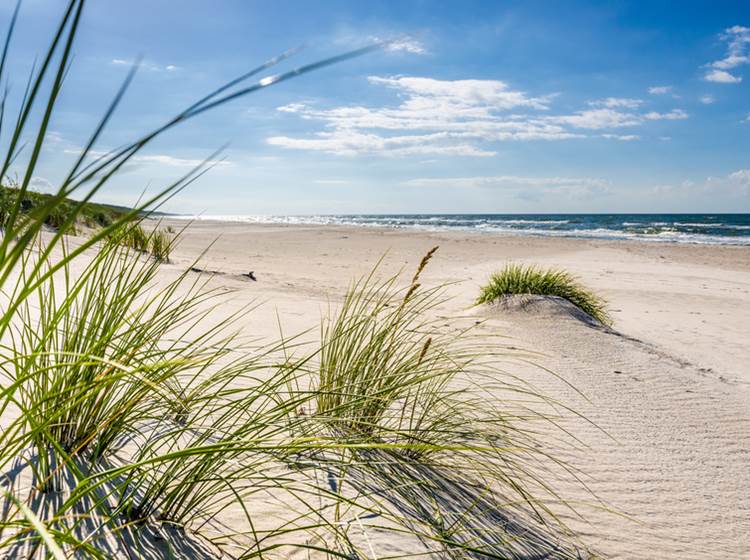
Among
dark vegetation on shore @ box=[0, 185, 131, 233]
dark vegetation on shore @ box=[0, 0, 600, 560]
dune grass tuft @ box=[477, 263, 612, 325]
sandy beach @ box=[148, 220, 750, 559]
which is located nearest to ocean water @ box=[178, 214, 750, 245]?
sandy beach @ box=[148, 220, 750, 559]

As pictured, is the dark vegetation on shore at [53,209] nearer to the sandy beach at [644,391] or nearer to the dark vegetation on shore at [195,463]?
the dark vegetation on shore at [195,463]

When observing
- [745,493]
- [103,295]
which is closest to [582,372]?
[745,493]

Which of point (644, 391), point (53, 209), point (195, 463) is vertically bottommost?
point (644, 391)

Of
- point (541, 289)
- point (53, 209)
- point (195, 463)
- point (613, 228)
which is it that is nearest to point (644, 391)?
point (541, 289)

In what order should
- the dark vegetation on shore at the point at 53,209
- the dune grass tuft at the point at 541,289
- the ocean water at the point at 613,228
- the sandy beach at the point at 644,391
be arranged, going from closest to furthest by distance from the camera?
the dark vegetation on shore at the point at 53,209 → the sandy beach at the point at 644,391 → the dune grass tuft at the point at 541,289 → the ocean water at the point at 613,228

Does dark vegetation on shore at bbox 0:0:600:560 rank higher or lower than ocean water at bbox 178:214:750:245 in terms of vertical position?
lower

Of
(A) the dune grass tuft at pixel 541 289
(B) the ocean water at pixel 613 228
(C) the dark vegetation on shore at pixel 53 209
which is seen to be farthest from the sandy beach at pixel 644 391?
(B) the ocean water at pixel 613 228

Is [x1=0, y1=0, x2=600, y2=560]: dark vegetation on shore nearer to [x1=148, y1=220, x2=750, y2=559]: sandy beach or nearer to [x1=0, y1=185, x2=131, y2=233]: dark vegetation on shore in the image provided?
[x1=0, y1=185, x2=131, y2=233]: dark vegetation on shore

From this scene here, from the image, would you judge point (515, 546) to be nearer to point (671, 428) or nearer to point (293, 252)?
point (671, 428)

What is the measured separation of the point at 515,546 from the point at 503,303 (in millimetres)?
4998

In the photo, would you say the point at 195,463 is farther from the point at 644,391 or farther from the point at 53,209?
the point at 644,391

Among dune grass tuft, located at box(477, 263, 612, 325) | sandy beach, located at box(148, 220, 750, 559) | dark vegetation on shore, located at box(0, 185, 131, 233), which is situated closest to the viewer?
dark vegetation on shore, located at box(0, 185, 131, 233)

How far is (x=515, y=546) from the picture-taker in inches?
78.8

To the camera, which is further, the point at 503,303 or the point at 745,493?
the point at 503,303
